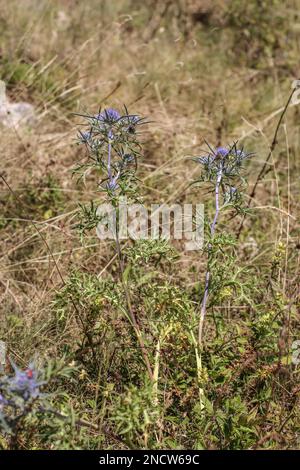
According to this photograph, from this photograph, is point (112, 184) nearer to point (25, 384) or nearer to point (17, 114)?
point (25, 384)

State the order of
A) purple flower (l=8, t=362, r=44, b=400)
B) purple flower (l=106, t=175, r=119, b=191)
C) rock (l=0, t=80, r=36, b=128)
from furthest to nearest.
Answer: rock (l=0, t=80, r=36, b=128) < purple flower (l=106, t=175, r=119, b=191) < purple flower (l=8, t=362, r=44, b=400)

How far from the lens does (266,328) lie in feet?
7.66

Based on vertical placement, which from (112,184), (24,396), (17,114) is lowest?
(24,396)

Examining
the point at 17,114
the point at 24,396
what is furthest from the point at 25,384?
the point at 17,114

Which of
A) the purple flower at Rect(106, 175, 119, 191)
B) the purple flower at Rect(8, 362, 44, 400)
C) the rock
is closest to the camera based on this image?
the purple flower at Rect(8, 362, 44, 400)

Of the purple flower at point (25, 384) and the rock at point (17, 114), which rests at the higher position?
the rock at point (17, 114)

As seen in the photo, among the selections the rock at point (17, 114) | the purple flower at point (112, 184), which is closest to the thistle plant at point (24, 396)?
the purple flower at point (112, 184)

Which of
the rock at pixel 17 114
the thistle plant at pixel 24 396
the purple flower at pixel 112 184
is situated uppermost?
the rock at pixel 17 114

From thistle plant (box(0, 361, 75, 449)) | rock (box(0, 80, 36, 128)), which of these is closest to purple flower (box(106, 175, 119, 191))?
thistle plant (box(0, 361, 75, 449))

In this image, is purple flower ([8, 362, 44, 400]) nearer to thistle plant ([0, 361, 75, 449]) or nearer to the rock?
thistle plant ([0, 361, 75, 449])

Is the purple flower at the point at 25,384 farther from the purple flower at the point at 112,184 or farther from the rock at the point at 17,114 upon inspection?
the rock at the point at 17,114

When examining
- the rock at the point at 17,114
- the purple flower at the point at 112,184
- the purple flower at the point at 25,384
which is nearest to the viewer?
the purple flower at the point at 25,384

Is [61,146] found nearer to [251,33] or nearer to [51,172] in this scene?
[51,172]
